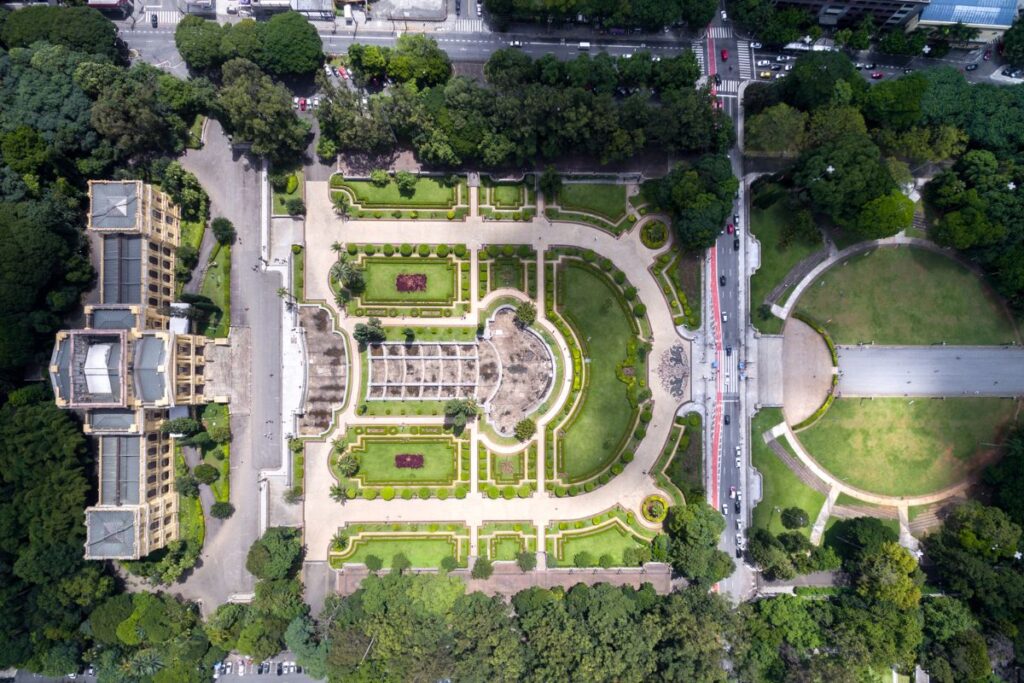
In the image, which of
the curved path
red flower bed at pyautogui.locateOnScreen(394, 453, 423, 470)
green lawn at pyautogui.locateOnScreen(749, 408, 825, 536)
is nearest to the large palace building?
the curved path

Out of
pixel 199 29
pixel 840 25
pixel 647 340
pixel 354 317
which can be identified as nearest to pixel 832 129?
pixel 840 25

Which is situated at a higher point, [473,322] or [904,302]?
[904,302]

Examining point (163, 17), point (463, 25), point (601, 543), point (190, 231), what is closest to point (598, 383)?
point (601, 543)

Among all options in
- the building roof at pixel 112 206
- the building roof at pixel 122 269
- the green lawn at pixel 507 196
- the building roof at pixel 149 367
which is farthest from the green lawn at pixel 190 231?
the green lawn at pixel 507 196

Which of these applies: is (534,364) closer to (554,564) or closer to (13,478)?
(554,564)

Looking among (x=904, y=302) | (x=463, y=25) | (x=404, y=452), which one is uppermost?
(x=463, y=25)

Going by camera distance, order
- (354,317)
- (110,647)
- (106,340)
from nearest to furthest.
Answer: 1. (106,340)
2. (110,647)
3. (354,317)

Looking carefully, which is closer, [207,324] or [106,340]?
[106,340]

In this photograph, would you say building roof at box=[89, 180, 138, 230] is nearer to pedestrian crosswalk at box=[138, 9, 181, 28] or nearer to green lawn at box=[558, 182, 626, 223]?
pedestrian crosswalk at box=[138, 9, 181, 28]

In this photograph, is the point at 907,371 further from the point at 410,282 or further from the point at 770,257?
the point at 410,282
